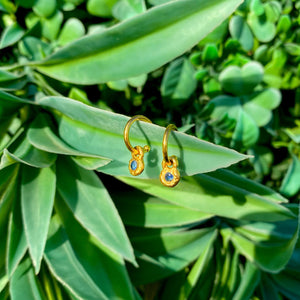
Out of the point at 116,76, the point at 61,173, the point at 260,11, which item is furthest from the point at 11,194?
the point at 260,11

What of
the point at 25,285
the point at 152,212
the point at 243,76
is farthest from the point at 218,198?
the point at 25,285

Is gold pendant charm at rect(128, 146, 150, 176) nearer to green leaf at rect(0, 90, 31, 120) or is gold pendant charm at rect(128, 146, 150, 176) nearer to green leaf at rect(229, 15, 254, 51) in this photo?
green leaf at rect(0, 90, 31, 120)

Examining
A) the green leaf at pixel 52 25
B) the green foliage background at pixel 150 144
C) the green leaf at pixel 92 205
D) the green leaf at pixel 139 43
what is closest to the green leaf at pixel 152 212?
the green foliage background at pixel 150 144

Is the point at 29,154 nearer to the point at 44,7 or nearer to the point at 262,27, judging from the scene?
the point at 44,7

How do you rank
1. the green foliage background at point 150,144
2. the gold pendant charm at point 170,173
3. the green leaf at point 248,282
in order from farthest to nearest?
the green leaf at point 248,282
the green foliage background at point 150,144
the gold pendant charm at point 170,173

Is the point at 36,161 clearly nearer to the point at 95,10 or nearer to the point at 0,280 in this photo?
the point at 0,280

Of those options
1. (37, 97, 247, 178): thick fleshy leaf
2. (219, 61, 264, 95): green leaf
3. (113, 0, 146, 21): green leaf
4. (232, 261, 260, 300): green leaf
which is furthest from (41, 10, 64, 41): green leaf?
(232, 261, 260, 300): green leaf

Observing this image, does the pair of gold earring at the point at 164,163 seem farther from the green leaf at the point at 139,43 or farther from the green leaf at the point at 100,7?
the green leaf at the point at 100,7
